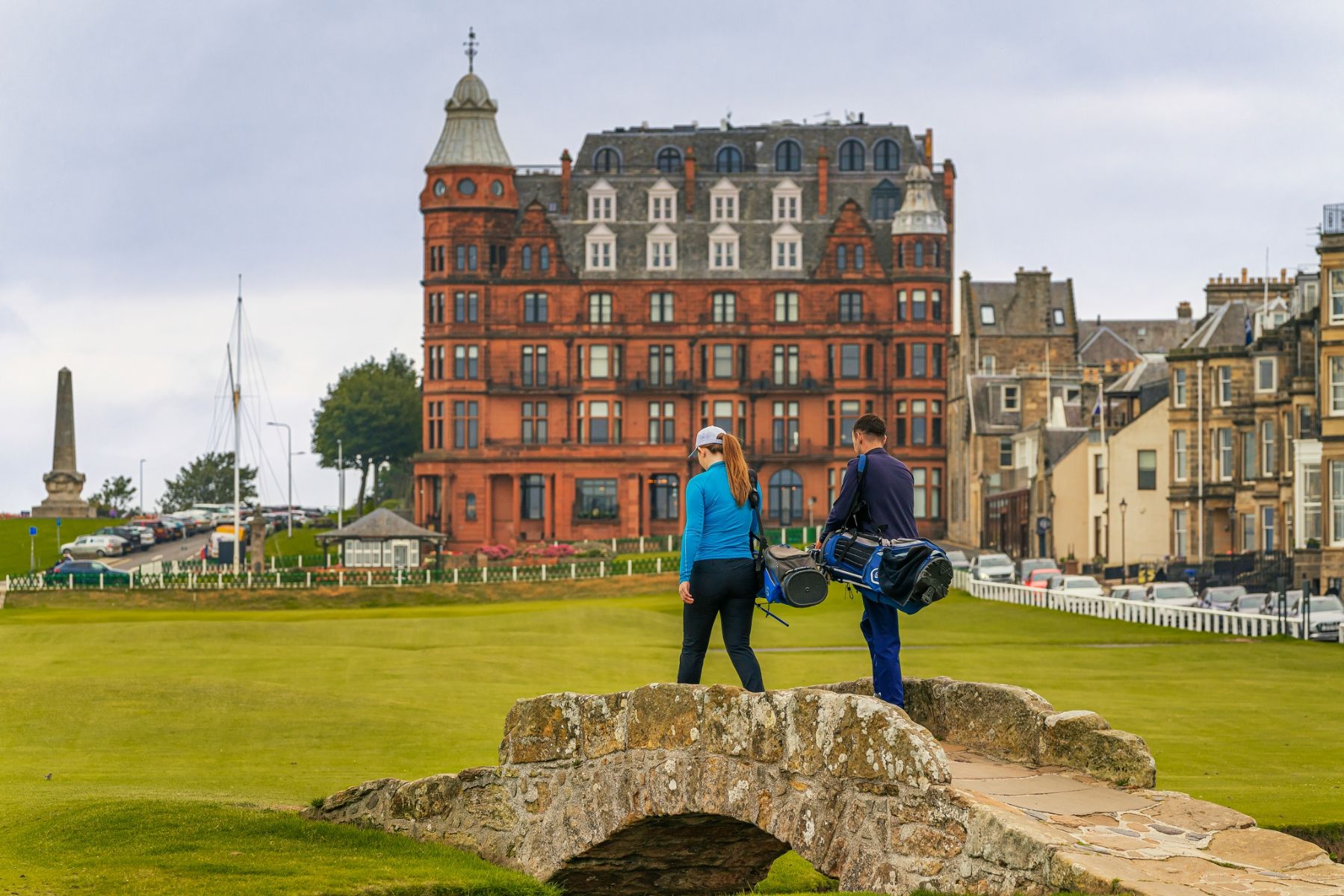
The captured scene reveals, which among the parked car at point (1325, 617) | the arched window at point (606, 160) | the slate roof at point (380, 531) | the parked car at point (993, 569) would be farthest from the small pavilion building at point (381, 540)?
the parked car at point (1325, 617)

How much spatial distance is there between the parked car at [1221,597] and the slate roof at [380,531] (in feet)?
159

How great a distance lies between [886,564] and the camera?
16.5 meters

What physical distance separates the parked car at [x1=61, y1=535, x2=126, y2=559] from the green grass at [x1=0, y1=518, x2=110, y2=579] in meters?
1.59

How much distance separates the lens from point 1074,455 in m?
100

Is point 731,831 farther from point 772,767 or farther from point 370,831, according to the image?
point 370,831

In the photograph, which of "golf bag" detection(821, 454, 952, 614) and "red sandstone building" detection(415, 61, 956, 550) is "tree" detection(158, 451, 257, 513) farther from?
"golf bag" detection(821, 454, 952, 614)

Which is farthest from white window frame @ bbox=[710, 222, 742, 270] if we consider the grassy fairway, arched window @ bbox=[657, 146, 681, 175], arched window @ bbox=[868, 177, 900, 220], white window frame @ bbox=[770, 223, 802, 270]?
the grassy fairway

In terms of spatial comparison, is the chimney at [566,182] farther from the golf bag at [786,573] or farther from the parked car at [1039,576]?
the golf bag at [786,573]

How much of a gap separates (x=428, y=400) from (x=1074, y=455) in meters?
45.1

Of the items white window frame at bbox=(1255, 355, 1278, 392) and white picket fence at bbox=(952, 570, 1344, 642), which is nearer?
white picket fence at bbox=(952, 570, 1344, 642)

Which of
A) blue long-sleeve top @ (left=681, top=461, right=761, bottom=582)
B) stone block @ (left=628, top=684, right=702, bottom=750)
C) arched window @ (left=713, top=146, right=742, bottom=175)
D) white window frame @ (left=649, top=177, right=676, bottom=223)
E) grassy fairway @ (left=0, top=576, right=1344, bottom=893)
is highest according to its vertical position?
arched window @ (left=713, top=146, right=742, bottom=175)

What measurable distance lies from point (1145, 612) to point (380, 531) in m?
50.2

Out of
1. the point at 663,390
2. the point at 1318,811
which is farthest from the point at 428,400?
the point at 1318,811

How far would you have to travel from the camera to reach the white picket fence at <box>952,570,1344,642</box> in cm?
5691
